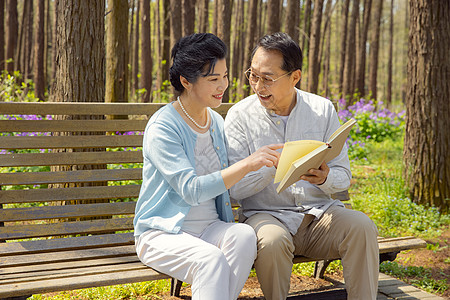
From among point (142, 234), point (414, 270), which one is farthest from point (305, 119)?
point (414, 270)

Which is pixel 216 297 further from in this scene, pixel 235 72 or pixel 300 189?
pixel 235 72

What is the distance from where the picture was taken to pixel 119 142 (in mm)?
3301

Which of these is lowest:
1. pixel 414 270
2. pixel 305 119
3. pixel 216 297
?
pixel 414 270

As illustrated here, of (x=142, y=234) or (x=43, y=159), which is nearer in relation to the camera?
(x=142, y=234)

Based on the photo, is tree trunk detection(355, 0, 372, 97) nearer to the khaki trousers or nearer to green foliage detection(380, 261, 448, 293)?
green foliage detection(380, 261, 448, 293)

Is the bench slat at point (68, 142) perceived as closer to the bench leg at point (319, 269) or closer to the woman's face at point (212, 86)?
the woman's face at point (212, 86)

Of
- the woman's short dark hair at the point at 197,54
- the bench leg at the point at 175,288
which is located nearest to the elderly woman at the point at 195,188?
the woman's short dark hair at the point at 197,54

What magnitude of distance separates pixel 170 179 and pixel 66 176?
3.21 feet

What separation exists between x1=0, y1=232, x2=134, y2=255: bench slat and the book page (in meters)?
1.21

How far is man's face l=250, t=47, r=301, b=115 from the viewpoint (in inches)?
114

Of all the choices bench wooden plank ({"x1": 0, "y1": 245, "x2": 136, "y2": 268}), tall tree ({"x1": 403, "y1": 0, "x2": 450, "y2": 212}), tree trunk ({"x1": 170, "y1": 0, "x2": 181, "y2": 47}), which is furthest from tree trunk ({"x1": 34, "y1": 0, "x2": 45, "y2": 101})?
bench wooden plank ({"x1": 0, "y1": 245, "x2": 136, "y2": 268})

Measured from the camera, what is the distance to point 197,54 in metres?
2.57

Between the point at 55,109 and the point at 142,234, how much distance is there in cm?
105

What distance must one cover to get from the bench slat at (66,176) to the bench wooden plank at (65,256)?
1.47 feet
